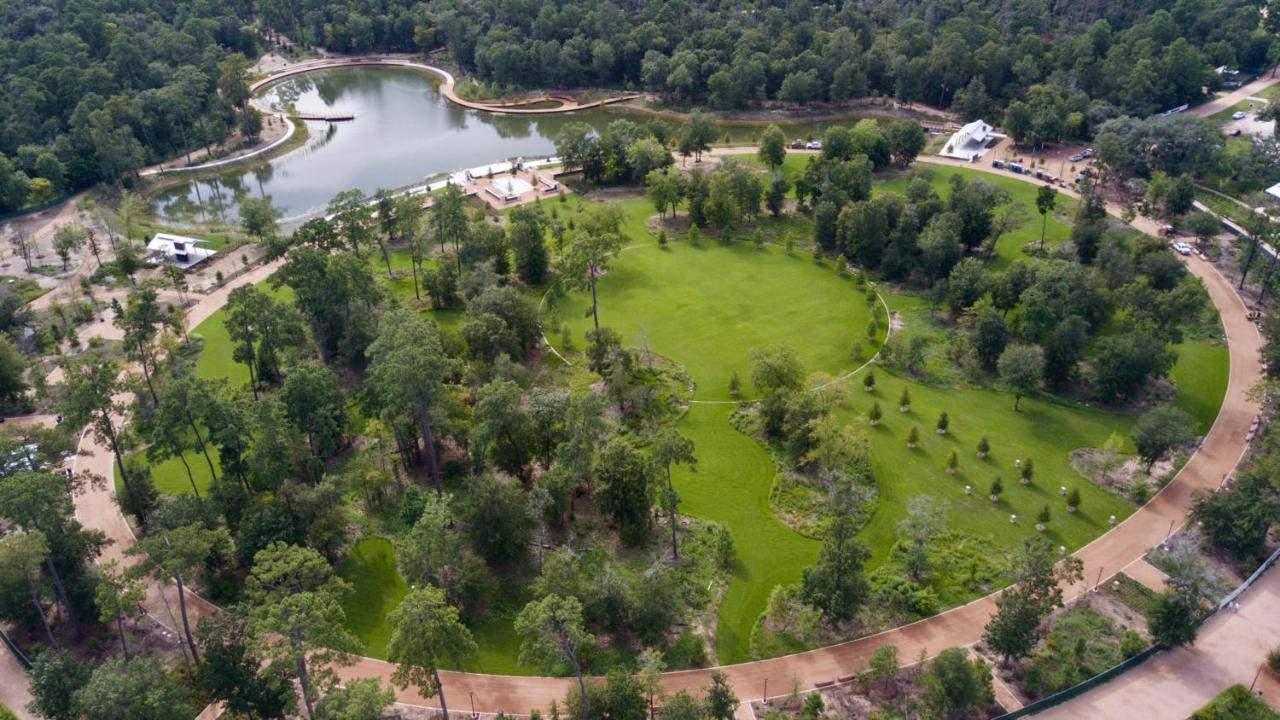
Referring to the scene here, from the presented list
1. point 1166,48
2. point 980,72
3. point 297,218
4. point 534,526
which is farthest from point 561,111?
point 534,526

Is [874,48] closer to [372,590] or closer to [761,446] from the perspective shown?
[761,446]

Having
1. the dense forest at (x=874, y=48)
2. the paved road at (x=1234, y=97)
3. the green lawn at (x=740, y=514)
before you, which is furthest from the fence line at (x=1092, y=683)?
the paved road at (x=1234, y=97)

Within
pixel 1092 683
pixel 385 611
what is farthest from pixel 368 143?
pixel 1092 683

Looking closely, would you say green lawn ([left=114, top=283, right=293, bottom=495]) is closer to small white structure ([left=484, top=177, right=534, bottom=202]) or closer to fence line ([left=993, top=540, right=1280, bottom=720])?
small white structure ([left=484, top=177, right=534, bottom=202])

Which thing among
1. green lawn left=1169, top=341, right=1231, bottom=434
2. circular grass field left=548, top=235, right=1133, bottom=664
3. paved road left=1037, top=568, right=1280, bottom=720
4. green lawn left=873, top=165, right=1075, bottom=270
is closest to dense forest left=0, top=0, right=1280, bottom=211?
green lawn left=873, top=165, right=1075, bottom=270

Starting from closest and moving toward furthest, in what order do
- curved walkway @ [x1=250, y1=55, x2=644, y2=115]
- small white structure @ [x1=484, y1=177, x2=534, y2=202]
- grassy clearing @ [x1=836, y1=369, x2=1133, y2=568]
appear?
grassy clearing @ [x1=836, y1=369, x2=1133, y2=568]
small white structure @ [x1=484, y1=177, x2=534, y2=202]
curved walkway @ [x1=250, y1=55, x2=644, y2=115]

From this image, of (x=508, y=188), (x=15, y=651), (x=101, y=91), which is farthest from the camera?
(x=101, y=91)
